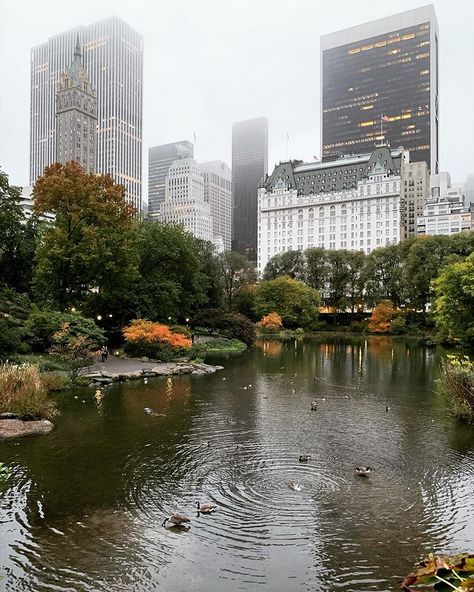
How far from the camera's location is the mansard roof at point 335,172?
13162 centimetres

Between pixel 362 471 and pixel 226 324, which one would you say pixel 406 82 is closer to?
pixel 226 324

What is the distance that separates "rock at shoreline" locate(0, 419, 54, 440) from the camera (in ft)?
51.6

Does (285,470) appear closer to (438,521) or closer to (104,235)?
(438,521)

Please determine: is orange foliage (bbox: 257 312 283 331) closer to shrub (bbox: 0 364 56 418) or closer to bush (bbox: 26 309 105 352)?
bush (bbox: 26 309 105 352)

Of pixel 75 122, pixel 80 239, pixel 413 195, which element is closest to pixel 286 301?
pixel 80 239

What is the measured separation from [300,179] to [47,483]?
461 feet

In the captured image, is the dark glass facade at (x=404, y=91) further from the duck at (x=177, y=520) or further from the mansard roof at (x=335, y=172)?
the duck at (x=177, y=520)

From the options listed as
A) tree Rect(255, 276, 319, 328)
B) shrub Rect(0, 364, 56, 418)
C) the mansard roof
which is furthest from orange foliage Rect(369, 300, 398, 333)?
the mansard roof

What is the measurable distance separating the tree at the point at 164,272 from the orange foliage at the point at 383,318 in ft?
125

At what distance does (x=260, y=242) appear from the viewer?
150500 millimetres

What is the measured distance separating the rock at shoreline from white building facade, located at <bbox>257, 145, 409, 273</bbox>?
116 metres

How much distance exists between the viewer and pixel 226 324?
52969 mm

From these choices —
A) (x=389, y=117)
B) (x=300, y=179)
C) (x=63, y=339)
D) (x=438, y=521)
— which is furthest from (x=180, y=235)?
(x=389, y=117)

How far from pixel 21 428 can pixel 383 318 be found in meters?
67.4
